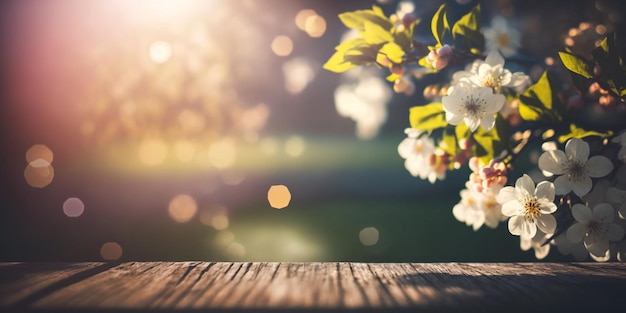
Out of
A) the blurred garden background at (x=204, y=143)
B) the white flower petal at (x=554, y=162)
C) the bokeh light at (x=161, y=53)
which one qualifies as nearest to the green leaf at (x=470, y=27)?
the white flower petal at (x=554, y=162)

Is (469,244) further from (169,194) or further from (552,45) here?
(169,194)

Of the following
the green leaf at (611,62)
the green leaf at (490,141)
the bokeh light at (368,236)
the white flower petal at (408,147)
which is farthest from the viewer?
the bokeh light at (368,236)

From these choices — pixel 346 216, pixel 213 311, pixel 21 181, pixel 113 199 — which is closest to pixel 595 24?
pixel 346 216

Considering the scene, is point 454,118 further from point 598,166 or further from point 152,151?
point 152,151

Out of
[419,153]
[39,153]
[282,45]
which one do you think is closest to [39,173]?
[39,153]

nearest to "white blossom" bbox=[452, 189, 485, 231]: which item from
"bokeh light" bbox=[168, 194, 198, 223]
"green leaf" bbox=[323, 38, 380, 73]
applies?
"green leaf" bbox=[323, 38, 380, 73]

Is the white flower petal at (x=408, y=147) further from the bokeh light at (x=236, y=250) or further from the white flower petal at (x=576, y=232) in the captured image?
the bokeh light at (x=236, y=250)
